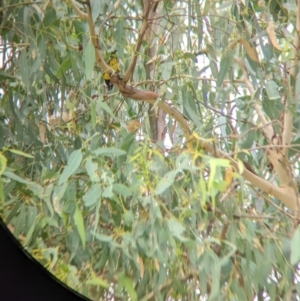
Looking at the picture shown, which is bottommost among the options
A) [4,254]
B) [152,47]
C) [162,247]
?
[4,254]

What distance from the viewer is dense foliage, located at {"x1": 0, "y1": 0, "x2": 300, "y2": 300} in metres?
0.71

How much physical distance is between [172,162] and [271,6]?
0.29 metres

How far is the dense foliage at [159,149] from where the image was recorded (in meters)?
0.71

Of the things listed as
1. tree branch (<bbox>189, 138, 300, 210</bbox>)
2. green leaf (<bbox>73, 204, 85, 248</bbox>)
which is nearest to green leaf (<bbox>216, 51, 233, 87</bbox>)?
tree branch (<bbox>189, 138, 300, 210</bbox>)

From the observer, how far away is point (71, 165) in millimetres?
752

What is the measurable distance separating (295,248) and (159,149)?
0.83 ft

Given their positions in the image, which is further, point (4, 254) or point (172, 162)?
point (4, 254)

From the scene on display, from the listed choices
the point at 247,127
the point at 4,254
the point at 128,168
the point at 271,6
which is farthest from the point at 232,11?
the point at 4,254

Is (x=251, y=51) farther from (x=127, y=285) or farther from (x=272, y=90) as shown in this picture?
(x=127, y=285)

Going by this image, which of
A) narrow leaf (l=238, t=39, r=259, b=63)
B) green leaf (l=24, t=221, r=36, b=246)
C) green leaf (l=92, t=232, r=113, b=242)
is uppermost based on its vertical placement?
narrow leaf (l=238, t=39, r=259, b=63)

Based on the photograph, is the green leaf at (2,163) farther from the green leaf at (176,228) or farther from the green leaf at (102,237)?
the green leaf at (176,228)

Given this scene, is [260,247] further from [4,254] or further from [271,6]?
[4,254]

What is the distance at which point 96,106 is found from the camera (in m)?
0.79

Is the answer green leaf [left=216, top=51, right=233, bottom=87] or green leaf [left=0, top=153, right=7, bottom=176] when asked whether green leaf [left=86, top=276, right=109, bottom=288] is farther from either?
green leaf [left=216, top=51, right=233, bottom=87]
